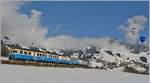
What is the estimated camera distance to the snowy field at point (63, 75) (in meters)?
2.14

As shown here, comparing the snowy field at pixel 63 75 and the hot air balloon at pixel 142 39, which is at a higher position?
the hot air balloon at pixel 142 39

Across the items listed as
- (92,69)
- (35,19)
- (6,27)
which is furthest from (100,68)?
(6,27)

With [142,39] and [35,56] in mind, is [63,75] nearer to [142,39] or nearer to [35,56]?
[35,56]

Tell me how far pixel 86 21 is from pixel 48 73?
0.44 meters

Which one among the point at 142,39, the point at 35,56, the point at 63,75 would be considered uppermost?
the point at 142,39

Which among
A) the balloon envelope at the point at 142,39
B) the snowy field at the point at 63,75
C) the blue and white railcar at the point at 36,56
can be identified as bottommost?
the snowy field at the point at 63,75

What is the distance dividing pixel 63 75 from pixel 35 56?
239 millimetres

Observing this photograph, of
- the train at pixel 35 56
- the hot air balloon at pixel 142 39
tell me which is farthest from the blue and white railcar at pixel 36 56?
the hot air balloon at pixel 142 39

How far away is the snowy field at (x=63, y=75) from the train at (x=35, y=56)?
6 centimetres

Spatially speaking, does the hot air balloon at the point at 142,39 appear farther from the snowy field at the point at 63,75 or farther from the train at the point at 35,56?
the train at the point at 35,56

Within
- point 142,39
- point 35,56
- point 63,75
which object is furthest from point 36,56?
point 142,39

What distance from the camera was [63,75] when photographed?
2148mm

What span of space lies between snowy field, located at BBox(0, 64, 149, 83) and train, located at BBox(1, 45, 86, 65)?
6cm

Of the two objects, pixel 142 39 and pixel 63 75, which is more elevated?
pixel 142 39
